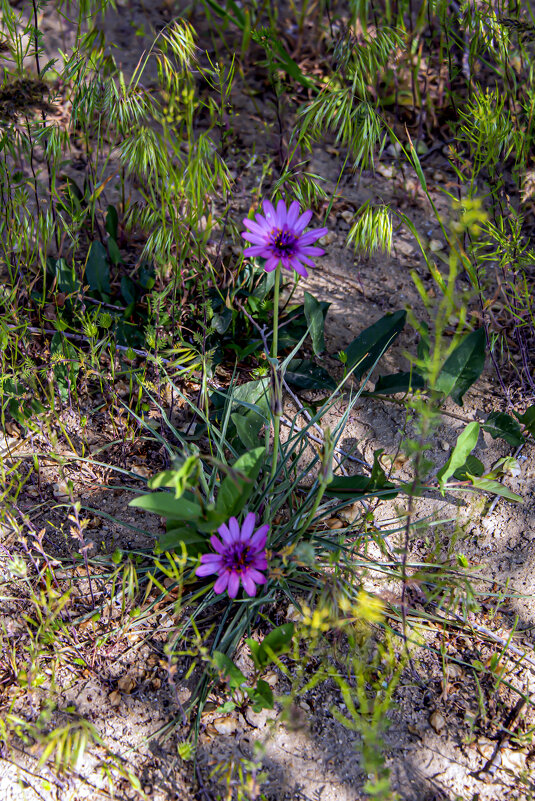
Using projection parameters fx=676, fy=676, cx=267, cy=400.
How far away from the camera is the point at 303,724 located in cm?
144

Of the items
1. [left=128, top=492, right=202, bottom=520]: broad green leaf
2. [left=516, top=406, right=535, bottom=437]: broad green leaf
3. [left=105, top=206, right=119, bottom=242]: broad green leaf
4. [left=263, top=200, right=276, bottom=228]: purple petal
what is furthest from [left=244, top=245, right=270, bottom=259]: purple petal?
[left=105, top=206, right=119, bottom=242]: broad green leaf

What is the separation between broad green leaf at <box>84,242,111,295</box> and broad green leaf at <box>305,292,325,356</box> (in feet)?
2.11

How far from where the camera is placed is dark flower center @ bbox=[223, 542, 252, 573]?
138cm

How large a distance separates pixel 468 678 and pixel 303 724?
1.31 ft

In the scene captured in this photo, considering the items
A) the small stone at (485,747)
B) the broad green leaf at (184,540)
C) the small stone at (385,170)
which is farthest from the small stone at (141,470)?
the small stone at (385,170)

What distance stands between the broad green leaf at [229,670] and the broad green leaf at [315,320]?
0.91m

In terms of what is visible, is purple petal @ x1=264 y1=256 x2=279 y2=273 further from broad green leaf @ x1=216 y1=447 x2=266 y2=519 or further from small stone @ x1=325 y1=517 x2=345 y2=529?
small stone @ x1=325 y1=517 x2=345 y2=529

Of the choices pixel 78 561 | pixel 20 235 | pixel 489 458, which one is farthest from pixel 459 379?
pixel 20 235

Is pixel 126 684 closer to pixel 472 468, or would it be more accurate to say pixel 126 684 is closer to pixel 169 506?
pixel 169 506

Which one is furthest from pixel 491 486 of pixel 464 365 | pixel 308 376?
pixel 308 376

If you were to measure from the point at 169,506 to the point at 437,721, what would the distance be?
756mm

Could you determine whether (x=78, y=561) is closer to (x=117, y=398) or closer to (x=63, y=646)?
(x=63, y=646)

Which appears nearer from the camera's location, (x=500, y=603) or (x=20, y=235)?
(x=500, y=603)

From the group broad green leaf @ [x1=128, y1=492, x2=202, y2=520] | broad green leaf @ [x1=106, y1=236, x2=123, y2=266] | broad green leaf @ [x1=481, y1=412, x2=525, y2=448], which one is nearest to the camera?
broad green leaf @ [x1=128, y1=492, x2=202, y2=520]
